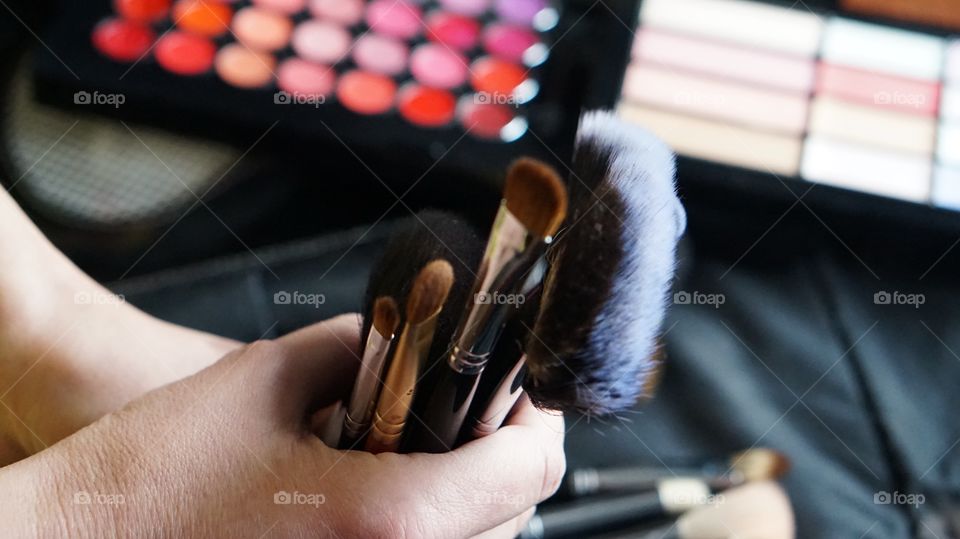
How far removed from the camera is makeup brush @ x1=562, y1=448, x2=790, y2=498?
0.52 meters

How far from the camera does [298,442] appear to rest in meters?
0.35

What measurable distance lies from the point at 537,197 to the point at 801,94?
0.49 meters

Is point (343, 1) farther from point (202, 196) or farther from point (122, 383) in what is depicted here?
point (122, 383)

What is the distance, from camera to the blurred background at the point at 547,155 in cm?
59

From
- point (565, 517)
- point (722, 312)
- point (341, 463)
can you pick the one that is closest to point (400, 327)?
point (341, 463)

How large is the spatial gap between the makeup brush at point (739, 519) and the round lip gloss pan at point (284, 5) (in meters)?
0.47

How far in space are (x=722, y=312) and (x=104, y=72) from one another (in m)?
0.47

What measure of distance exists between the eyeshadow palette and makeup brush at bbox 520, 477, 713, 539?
0.83 feet
